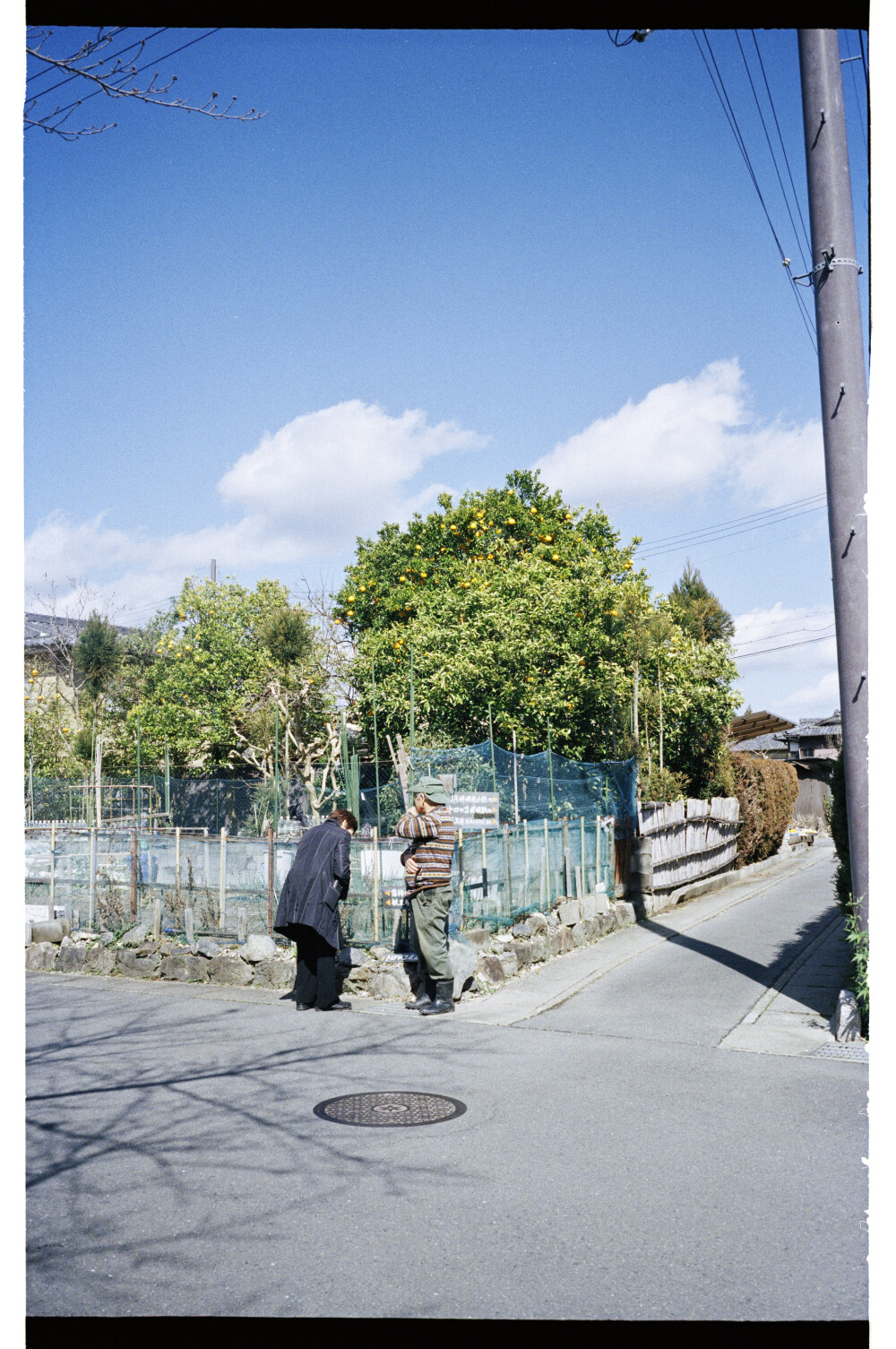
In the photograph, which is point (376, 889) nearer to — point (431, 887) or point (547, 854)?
point (431, 887)

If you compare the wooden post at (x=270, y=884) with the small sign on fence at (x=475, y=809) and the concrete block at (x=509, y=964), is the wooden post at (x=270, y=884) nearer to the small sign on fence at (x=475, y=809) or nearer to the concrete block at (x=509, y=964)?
the small sign on fence at (x=475, y=809)

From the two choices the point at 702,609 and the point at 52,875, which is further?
the point at 702,609

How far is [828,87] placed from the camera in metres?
7.39

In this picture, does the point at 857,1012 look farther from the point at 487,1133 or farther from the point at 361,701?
the point at 361,701

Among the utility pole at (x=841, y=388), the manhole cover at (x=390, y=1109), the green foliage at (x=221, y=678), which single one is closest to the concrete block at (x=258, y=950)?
the manhole cover at (x=390, y=1109)

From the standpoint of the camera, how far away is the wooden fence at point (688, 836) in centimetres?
1597

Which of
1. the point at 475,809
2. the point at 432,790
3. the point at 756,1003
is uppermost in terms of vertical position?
the point at 432,790

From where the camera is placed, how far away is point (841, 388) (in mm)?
7301

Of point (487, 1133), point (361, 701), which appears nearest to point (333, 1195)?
point (487, 1133)

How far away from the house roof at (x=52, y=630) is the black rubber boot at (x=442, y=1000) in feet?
59.7

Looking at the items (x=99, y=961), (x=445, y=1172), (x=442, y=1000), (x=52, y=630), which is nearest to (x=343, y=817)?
(x=442, y=1000)

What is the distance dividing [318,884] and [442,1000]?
1.37 meters

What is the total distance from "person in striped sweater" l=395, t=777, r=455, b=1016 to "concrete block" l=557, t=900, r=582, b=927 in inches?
129

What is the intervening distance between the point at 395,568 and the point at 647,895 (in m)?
11.7
